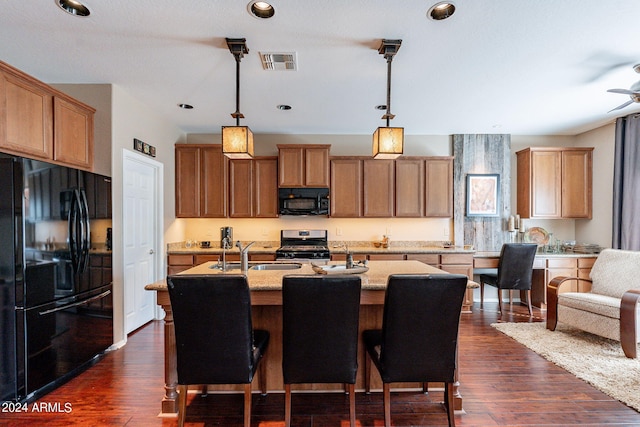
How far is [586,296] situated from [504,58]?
275 centimetres

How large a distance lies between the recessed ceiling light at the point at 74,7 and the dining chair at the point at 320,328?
2.26 m

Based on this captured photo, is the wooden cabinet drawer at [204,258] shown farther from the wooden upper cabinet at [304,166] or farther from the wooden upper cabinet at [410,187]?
the wooden upper cabinet at [410,187]

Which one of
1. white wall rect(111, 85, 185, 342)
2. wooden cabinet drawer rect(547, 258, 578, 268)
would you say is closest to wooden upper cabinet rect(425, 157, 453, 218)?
wooden cabinet drawer rect(547, 258, 578, 268)

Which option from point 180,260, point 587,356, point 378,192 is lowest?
point 587,356

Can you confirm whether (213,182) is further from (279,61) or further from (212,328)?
(212,328)

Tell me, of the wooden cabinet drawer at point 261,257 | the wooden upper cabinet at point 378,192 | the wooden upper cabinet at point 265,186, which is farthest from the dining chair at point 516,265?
the wooden upper cabinet at point 265,186

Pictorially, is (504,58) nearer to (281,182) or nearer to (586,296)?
(586,296)

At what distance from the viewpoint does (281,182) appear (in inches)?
187

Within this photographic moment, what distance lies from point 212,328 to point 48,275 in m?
1.65

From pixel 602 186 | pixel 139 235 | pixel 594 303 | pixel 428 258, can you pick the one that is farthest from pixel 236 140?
pixel 602 186

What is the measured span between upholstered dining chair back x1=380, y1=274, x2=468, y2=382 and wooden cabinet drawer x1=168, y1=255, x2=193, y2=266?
Answer: 11.2ft

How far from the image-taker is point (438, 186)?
16.0 ft

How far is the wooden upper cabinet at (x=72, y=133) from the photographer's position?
280 cm

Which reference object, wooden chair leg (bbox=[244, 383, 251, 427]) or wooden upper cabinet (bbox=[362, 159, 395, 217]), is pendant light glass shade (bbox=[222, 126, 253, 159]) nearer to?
wooden chair leg (bbox=[244, 383, 251, 427])
